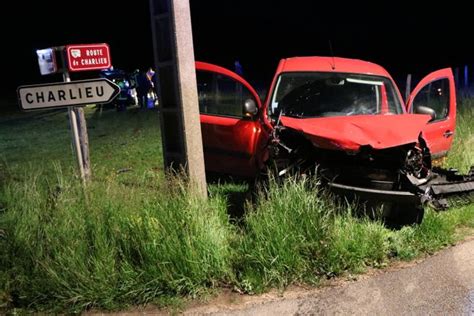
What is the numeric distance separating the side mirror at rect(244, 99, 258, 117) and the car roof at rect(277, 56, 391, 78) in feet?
2.62

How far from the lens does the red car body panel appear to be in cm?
463

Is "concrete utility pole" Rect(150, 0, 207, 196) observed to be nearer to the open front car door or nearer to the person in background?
the open front car door

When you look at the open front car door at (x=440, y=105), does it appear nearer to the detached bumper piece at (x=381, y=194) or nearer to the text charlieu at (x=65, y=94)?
the detached bumper piece at (x=381, y=194)

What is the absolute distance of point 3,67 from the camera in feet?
144

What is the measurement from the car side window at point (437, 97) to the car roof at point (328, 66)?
62 cm

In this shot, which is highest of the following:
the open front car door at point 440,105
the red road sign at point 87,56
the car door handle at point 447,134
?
the red road sign at point 87,56

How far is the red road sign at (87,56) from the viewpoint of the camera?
5691 mm

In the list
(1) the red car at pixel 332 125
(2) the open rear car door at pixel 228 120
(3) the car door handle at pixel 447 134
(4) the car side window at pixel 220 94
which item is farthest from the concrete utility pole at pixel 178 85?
(3) the car door handle at pixel 447 134

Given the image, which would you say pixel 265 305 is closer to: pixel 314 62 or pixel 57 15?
pixel 314 62

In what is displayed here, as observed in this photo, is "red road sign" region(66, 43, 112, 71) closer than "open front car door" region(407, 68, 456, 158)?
Yes

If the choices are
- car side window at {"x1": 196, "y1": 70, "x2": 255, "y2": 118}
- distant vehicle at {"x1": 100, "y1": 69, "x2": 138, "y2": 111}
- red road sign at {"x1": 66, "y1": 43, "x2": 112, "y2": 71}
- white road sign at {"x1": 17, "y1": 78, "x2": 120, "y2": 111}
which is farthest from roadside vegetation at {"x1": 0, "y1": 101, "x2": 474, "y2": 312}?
distant vehicle at {"x1": 100, "y1": 69, "x2": 138, "y2": 111}

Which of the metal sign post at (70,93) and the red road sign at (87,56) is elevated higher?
the red road sign at (87,56)

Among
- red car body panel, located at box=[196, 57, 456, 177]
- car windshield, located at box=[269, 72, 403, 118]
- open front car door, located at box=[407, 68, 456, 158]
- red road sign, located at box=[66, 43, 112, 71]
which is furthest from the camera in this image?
open front car door, located at box=[407, 68, 456, 158]

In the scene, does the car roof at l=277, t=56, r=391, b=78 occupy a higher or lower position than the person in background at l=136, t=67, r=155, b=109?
higher
